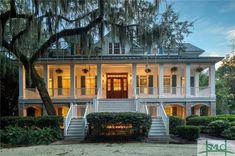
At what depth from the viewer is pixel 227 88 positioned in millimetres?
48875

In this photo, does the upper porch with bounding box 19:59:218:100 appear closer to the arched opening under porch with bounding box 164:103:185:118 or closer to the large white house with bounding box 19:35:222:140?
the large white house with bounding box 19:35:222:140

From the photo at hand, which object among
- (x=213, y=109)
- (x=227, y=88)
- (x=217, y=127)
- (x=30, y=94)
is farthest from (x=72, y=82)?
(x=227, y=88)

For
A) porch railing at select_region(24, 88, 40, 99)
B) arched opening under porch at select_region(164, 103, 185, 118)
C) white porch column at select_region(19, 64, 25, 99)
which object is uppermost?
white porch column at select_region(19, 64, 25, 99)

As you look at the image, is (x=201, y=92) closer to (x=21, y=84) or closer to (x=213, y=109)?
(x=213, y=109)

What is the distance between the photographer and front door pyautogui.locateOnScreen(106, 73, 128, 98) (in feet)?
96.5

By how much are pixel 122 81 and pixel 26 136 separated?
546 inches

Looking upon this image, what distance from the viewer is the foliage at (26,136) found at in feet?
54.3

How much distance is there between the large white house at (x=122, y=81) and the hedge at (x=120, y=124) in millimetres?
5533

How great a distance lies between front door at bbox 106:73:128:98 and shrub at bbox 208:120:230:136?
10.2 m

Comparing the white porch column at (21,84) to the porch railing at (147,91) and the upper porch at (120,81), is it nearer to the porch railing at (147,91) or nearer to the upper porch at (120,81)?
the upper porch at (120,81)

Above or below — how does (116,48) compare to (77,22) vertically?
below

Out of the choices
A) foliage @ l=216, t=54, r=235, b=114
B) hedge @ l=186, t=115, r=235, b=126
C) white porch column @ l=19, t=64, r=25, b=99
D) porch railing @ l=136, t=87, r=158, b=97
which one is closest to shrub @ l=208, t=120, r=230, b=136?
hedge @ l=186, t=115, r=235, b=126

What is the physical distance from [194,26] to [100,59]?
809 cm

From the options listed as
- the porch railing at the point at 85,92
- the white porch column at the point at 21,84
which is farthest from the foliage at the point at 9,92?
the porch railing at the point at 85,92
